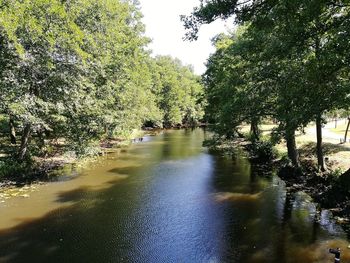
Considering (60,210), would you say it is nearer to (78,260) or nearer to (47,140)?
(78,260)

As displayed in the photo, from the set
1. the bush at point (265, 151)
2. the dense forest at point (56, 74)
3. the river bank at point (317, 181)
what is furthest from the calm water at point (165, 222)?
the bush at point (265, 151)

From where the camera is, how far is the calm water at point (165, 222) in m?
11.9

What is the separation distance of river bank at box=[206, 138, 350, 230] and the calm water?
1.96ft

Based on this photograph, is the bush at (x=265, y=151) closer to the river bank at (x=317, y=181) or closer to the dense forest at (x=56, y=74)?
the river bank at (x=317, y=181)

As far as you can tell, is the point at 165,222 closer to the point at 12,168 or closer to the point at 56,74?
the point at 56,74

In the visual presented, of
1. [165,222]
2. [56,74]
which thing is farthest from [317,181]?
[56,74]

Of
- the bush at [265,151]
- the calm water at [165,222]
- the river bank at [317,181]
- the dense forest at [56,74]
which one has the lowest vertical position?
the calm water at [165,222]

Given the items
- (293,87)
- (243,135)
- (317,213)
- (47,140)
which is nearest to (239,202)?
(317,213)

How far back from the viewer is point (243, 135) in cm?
4359

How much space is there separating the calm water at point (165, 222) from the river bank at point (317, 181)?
0.60m

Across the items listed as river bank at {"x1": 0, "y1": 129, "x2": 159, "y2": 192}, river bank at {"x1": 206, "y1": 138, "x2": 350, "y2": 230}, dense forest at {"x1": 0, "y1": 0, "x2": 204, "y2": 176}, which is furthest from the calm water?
dense forest at {"x1": 0, "y1": 0, "x2": 204, "y2": 176}

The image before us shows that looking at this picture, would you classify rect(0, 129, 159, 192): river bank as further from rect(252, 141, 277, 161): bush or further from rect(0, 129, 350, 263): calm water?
rect(252, 141, 277, 161): bush

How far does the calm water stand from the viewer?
11.9 m

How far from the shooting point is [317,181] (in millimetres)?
19422
